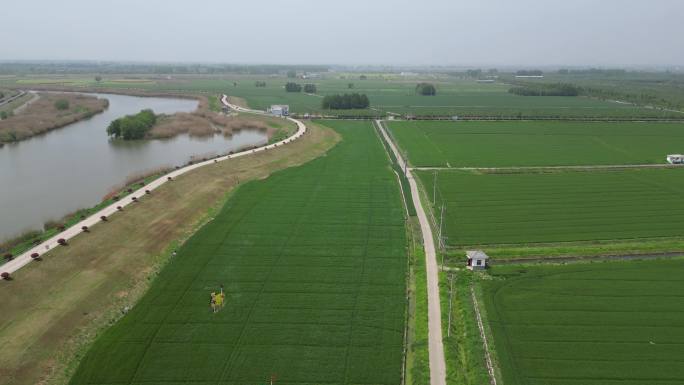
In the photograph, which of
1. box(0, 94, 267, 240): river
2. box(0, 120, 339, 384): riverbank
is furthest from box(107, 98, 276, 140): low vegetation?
box(0, 120, 339, 384): riverbank

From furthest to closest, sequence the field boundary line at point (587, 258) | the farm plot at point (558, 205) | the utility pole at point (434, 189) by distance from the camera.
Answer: the utility pole at point (434, 189), the farm plot at point (558, 205), the field boundary line at point (587, 258)

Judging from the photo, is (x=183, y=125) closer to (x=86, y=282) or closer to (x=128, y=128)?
(x=128, y=128)

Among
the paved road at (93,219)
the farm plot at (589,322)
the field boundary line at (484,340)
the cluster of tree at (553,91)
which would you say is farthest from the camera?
the cluster of tree at (553,91)

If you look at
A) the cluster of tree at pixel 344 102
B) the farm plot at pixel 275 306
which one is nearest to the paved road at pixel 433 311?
the farm plot at pixel 275 306

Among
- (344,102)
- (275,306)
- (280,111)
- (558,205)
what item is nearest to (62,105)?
(280,111)

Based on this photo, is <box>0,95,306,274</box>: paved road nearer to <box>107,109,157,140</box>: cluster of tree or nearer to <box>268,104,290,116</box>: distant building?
<box>107,109,157,140</box>: cluster of tree

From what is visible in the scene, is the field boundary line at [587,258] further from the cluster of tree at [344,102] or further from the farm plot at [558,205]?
the cluster of tree at [344,102]

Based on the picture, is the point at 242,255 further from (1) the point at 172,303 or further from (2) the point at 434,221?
(2) the point at 434,221
